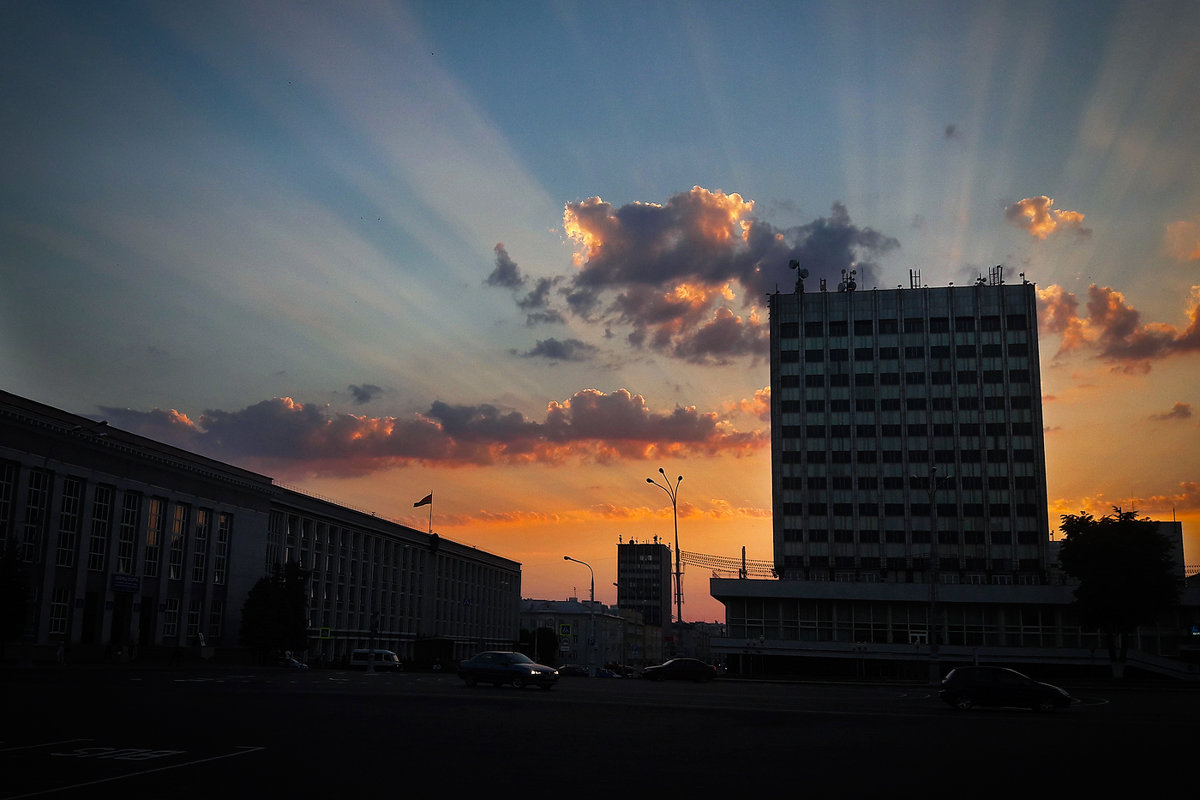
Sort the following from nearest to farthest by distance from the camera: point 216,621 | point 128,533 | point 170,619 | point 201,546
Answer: point 128,533
point 170,619
point 201,546
point 216,621

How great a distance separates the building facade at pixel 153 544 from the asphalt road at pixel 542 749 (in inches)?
1115

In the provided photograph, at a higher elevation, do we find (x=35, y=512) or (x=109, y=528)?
(x=35, y=512)

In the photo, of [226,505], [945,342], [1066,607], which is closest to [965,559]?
[1066,607]

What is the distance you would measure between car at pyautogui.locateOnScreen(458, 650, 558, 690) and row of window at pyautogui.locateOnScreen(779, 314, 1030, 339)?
263 feet

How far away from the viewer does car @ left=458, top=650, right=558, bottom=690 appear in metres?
38.4

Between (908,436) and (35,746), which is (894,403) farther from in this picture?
Answer: (35,746)

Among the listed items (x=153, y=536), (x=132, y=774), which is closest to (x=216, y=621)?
(x=153, y=536)

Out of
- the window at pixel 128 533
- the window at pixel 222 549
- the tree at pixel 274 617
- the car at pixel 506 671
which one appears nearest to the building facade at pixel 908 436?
the tree at pixel 274 617

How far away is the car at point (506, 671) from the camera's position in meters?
38.4

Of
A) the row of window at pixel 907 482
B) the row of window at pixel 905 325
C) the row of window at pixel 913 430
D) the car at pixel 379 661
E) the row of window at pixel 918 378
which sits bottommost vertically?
the car at pixel 379 661

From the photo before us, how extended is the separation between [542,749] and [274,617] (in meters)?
66.4

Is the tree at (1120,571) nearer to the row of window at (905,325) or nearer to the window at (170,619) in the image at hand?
the row of window at (905,325)

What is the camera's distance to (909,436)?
110m

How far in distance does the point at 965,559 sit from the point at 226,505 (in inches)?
2964
